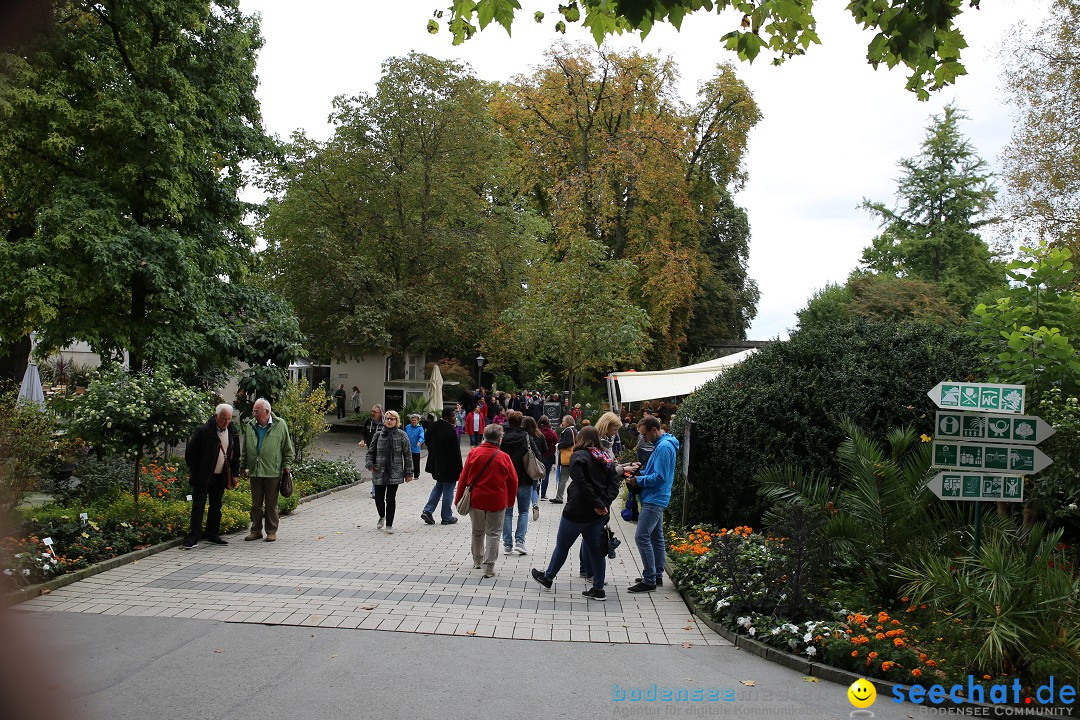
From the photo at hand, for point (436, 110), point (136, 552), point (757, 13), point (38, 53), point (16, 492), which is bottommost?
point (136, 552)

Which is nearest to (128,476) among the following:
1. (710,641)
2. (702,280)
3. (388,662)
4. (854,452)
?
(388,662)

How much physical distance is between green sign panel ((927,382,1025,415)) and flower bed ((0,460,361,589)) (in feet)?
23.0

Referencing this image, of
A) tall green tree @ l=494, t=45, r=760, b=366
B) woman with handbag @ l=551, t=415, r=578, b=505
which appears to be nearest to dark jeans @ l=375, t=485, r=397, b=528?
woman with handbag @ l=551, t=415, r=578, b=505

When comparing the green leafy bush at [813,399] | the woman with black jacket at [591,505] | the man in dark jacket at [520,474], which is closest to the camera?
the woman with black jacket at [591,505]

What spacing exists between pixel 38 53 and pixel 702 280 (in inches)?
1172

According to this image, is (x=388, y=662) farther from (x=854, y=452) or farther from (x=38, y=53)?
(x=38, y=53)

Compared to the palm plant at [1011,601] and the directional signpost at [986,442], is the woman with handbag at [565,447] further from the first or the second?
the palm plant at [1011,601]

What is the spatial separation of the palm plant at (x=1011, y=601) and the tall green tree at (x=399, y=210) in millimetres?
26023

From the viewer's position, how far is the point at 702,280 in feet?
128

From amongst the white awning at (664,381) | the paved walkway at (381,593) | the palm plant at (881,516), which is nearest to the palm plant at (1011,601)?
the palm plant at (881,516)

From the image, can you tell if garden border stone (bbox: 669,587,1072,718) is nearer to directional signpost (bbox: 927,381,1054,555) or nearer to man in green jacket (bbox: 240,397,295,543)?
directional signpost (bbox: 927,381,1054,555)

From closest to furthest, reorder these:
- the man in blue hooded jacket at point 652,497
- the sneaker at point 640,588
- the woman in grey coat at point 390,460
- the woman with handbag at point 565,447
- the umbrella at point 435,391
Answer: the man in blue hooded jacket at point 652,497, the sneaker at point 640,588, the woman in grey coat at point 390,460, the woman with handbag at point 565,447, the umbrella at point 435,391

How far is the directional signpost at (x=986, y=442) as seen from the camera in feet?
20.7

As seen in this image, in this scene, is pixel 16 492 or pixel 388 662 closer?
pixel 388 662
